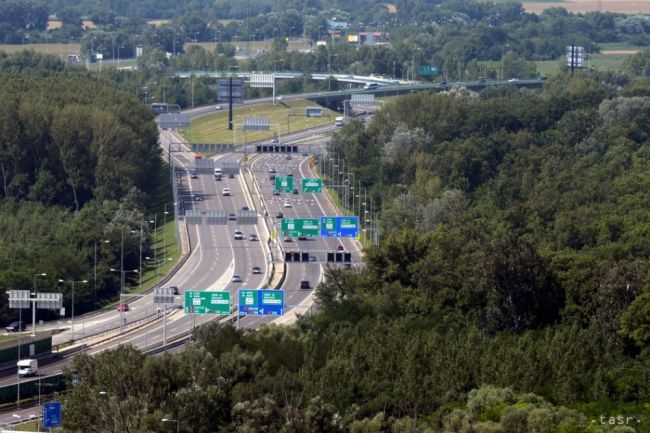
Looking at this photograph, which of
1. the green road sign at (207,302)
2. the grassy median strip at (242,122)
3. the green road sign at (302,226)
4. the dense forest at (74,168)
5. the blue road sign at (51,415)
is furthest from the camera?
the grassy median strip at (242,122)

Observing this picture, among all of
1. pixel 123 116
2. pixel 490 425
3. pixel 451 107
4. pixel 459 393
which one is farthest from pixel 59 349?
pixel 451 107

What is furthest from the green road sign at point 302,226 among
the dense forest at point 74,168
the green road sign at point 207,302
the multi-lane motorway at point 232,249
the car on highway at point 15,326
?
the green road sign at point 207,302

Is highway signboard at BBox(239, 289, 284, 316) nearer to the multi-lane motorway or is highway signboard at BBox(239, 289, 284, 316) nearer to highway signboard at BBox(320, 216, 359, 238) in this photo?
the multi-lane motorway

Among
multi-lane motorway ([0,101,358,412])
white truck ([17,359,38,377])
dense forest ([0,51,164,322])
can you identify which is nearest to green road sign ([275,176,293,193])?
multi-lane motorway ([0,101,358,412])

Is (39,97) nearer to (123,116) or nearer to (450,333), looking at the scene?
(123,116)

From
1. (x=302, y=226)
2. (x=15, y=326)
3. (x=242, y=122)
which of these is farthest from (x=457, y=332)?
(x=242, y=122)

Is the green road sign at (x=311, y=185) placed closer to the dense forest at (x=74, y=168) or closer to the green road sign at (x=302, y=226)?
the dense forest at (x=74, y=168)
